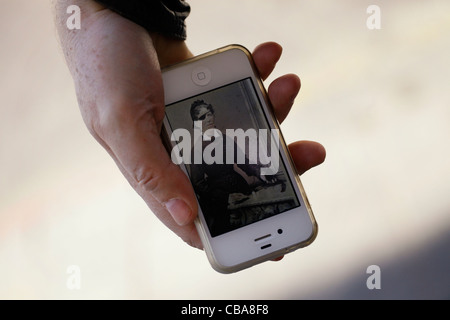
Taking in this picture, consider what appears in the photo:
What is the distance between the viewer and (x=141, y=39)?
808 mm

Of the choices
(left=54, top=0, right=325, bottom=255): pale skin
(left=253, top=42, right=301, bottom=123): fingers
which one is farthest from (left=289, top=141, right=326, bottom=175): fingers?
(left=54, top=0, right=325, bottom=255): pale skin

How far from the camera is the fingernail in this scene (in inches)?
30.4

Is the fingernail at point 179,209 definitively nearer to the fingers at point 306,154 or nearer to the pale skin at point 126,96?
the pale skin at point 126,96

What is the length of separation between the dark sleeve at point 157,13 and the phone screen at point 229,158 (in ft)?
0.46

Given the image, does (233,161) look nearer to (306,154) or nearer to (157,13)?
(306,154)

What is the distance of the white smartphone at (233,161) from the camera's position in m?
0.82

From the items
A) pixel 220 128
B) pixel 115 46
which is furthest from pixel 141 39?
pixel 220 128

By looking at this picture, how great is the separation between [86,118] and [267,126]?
273mm

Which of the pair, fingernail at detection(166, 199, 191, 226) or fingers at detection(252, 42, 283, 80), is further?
fingers at detection(252, 42, 283, 80)

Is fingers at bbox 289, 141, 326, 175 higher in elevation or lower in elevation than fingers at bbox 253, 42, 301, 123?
lower

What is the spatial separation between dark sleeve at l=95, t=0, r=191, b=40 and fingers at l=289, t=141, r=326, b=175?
0.28 m

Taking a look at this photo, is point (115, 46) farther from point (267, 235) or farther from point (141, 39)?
point (267, 235)

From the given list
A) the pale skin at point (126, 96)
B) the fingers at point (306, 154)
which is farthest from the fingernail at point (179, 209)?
the fingers at point (306, 154)

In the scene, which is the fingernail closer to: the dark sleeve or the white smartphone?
the white smartphone
